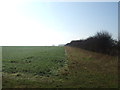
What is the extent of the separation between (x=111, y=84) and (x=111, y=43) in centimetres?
3504

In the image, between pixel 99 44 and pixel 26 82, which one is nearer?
pixel 26 82

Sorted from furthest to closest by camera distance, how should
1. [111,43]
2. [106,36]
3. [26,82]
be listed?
1. [106,36]
2. [111,43]
3. [26,82]

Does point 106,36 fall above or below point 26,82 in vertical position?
above

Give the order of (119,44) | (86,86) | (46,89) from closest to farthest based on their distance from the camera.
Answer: (46,89), (86,86), (119,44)

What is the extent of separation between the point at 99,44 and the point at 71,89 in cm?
4199

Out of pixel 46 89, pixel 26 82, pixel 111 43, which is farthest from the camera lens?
pixel 111 43

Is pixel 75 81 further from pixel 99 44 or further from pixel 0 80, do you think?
pixel 99 44

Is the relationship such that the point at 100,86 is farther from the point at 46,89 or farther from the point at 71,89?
the point at 46,89

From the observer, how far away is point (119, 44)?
4200 centimetres

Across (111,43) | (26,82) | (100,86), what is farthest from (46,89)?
(111,43)

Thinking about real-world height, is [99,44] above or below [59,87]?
above

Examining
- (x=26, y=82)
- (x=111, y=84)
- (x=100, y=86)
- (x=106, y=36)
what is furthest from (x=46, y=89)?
(x=106, y=36)

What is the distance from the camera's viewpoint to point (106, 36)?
51.7 metres

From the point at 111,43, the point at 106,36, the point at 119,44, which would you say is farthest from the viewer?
the point at 106,36
